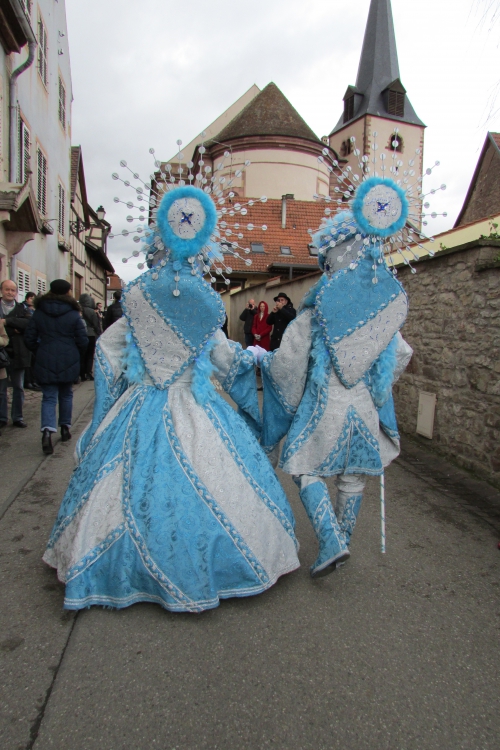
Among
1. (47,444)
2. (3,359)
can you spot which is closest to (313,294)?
(47,444)

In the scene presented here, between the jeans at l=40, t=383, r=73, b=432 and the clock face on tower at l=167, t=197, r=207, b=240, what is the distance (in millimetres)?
3345

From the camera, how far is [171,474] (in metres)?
2.45

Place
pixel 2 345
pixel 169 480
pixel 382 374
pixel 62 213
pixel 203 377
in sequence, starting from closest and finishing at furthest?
pixel 169 480 → pixel 203 377 → pixel 382 374 → pixel 2 345 → pixel 62 213

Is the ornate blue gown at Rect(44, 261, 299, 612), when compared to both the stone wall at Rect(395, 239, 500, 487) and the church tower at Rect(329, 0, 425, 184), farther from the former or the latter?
the church tower at Rect(329, 0, 425, 184)

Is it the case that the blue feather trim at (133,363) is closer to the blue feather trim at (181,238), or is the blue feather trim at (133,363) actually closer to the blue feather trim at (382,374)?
the blue feather trim at (181,238)

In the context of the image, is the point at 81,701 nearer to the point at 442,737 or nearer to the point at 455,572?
the point at 442,737

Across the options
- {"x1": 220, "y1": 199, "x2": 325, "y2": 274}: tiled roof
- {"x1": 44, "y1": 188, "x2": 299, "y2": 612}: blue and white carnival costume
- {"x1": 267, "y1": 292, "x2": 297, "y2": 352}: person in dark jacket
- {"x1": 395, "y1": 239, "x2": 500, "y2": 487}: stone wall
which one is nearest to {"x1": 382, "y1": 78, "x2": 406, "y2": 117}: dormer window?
{"x1": 220, "y1": 199, "x2": 325, "y2": 274}: tiled roof

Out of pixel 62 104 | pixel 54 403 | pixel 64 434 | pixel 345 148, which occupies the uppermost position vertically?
pixel 345 148

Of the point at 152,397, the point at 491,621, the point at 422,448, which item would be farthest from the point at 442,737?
the point at 422,448

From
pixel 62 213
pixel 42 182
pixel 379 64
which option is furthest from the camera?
pixel 379 64

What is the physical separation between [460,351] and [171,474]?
371 cm

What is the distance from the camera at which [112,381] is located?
2.85 meters

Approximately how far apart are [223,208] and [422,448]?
402 centimetres

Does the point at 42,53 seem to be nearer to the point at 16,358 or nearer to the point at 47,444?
the point at 16,358
